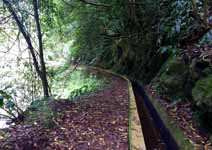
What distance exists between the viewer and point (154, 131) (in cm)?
492

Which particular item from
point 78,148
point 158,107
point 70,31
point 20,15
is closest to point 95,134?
point 78,148

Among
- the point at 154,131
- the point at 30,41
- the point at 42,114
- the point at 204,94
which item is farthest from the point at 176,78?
the point at 30,41

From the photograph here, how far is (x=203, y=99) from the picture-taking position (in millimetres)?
3971

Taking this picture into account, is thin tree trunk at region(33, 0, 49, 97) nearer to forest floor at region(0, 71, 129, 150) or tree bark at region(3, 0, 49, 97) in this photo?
tree bark at region(3, 0, 49, 97)

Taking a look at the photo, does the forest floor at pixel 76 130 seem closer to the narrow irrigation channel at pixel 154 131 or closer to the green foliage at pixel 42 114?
the green foliage at pixel 42 114

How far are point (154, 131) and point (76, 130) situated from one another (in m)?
→ 1.68

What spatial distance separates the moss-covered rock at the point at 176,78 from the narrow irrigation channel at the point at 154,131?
59cm

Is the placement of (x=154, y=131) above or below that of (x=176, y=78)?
below

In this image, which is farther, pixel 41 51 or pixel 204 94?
pixel 41 51

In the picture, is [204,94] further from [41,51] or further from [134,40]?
[134,40]

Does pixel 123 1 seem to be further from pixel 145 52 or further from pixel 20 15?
pixel 20 15

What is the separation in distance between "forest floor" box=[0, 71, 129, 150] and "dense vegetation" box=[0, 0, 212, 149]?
0.49 meters

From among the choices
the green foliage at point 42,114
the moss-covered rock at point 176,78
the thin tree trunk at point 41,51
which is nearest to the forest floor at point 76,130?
the green foliage at point 42,114

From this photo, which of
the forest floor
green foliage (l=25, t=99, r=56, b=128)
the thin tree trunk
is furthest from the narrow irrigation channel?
the thin tree trunk
